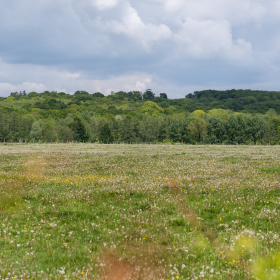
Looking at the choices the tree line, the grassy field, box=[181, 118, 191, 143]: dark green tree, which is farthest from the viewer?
box=[181, 118, 191, 143]: dark green tree

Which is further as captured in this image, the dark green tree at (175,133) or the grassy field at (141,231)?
the dark green tree at (175,133)

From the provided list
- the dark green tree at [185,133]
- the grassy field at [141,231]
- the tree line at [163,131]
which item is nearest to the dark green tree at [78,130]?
the tree line at [163,131]

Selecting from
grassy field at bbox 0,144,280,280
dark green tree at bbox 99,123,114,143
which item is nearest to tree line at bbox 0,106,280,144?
dark green tree at bbox 99,123,114,143

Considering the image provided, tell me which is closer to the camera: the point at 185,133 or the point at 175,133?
the point at 185,133

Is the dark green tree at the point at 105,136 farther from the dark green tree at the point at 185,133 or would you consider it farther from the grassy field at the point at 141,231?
the grassy field at the point at 141,231

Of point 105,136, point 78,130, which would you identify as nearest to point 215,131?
point 105,136

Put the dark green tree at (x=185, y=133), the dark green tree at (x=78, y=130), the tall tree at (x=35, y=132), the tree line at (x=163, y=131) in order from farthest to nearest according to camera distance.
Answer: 1. the dark green tree at (x=78, y=130)
2. the tall tree at (x=35, y=132)
3. the dark green tree at (x=185, y=133)
4. the tree line at (x=163, y=131)

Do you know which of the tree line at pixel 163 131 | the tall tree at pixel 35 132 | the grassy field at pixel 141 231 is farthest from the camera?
the tall tree at pixel 35 132

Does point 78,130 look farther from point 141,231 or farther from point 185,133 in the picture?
point 141,231

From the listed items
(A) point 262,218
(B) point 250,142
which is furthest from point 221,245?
(B) point 250,142

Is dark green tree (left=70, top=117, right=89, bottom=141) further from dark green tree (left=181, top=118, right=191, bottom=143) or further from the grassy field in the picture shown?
the grassy field

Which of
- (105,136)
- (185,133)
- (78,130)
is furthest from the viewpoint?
(78,130)

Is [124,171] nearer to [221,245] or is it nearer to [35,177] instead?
[35,177]

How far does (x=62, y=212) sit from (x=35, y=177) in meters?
7.50
